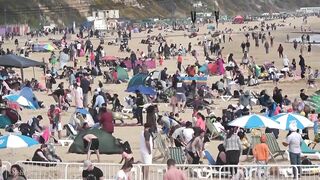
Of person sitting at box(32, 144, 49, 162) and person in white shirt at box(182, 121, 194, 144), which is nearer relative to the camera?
person sitting at box(32, 144, 49, 162)

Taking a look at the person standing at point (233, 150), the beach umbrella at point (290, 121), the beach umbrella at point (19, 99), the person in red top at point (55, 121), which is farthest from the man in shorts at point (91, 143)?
the beach umbrella at point (19, 99)

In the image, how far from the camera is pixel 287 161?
15500mm

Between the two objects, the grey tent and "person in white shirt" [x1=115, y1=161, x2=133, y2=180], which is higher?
the grey tent

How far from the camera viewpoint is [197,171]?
42.0ft

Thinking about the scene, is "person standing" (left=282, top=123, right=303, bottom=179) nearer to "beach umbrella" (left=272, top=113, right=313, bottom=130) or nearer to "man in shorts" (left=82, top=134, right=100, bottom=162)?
"beach umbrella" (left=272, top=113, right=313, bottom=130)

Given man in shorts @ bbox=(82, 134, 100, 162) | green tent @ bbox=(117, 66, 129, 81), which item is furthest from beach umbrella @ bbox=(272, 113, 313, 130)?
green tent @ bbox=(117, 66, 129, 81)

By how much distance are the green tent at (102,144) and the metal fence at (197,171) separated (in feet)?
8.14

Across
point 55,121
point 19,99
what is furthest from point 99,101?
point 55,121

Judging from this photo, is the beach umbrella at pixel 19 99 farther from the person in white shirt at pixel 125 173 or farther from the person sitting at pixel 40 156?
the person in white shirt at pixel 125 173

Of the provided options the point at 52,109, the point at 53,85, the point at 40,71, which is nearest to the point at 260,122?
the point at 52,109

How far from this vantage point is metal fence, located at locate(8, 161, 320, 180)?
12.3 m

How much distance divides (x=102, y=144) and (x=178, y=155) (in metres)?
2.28

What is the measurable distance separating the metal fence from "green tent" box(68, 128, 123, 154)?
248 centimetres

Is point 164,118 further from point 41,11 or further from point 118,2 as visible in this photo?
point 118,2
